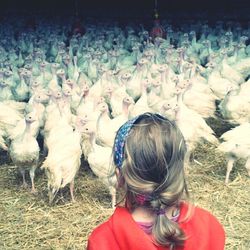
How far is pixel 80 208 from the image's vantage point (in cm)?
461

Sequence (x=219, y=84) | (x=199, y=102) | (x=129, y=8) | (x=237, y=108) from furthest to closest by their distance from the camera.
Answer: (x=129, y=8) → (x=219, y=84) → (x=199, y=102) → (x=237, y=108)

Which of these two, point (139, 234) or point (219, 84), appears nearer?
point (139, 234)

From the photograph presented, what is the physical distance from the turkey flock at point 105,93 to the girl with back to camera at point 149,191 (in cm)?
173

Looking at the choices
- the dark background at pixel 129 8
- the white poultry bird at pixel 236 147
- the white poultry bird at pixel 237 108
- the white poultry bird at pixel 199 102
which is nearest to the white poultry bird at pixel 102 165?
the white poultry bird at pixel 236 147

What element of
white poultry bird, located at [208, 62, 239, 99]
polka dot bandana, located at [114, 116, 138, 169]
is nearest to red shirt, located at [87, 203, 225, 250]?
polka dot bandana, located at [114, 116, 138, 169]

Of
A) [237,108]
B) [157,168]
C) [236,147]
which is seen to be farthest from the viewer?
[237,108]

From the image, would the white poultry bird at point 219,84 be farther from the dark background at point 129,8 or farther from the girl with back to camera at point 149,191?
the dark background at point 129,8

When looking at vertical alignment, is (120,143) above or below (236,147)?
above

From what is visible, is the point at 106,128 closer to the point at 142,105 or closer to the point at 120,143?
the point at 142,105

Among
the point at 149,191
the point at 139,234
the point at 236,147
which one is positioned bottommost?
the point at 236,147

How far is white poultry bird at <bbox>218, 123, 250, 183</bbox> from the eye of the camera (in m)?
4.78

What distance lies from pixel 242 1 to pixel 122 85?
19.8ft

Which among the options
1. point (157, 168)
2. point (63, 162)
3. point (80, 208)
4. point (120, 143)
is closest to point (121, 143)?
point (120, 143)

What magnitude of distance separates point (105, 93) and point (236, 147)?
2.07 meters
